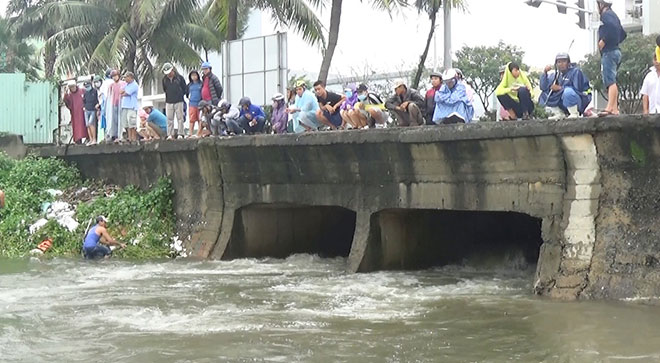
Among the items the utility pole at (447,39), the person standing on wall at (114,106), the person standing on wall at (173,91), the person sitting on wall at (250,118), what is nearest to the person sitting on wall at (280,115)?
the person sitting on wall at (250,118)

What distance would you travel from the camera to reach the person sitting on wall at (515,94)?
12.3 m

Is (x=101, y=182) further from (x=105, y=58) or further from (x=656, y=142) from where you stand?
(x=656, y=142)

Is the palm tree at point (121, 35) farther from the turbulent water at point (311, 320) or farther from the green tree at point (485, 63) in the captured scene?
the turbulent water at point (311, 320)

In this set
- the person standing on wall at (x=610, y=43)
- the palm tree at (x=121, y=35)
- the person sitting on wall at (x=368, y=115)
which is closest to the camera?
the person standing on wall at (x=610, y=43)

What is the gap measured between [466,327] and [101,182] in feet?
37.8

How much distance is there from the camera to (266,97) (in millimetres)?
19391

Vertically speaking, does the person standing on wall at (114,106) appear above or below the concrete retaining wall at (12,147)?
above

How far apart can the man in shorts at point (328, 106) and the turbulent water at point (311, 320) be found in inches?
114

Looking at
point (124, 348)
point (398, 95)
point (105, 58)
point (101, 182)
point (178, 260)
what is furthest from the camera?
point (105, 58)

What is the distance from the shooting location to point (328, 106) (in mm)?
14891

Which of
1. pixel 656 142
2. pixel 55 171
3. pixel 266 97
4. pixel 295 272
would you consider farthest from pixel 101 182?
pixel 656 142

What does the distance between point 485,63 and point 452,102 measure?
24.2m

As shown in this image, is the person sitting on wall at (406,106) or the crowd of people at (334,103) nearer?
the crowd of people at (334,103)

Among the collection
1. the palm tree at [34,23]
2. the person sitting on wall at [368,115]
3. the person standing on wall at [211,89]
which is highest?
the palm tree at [34,23]
